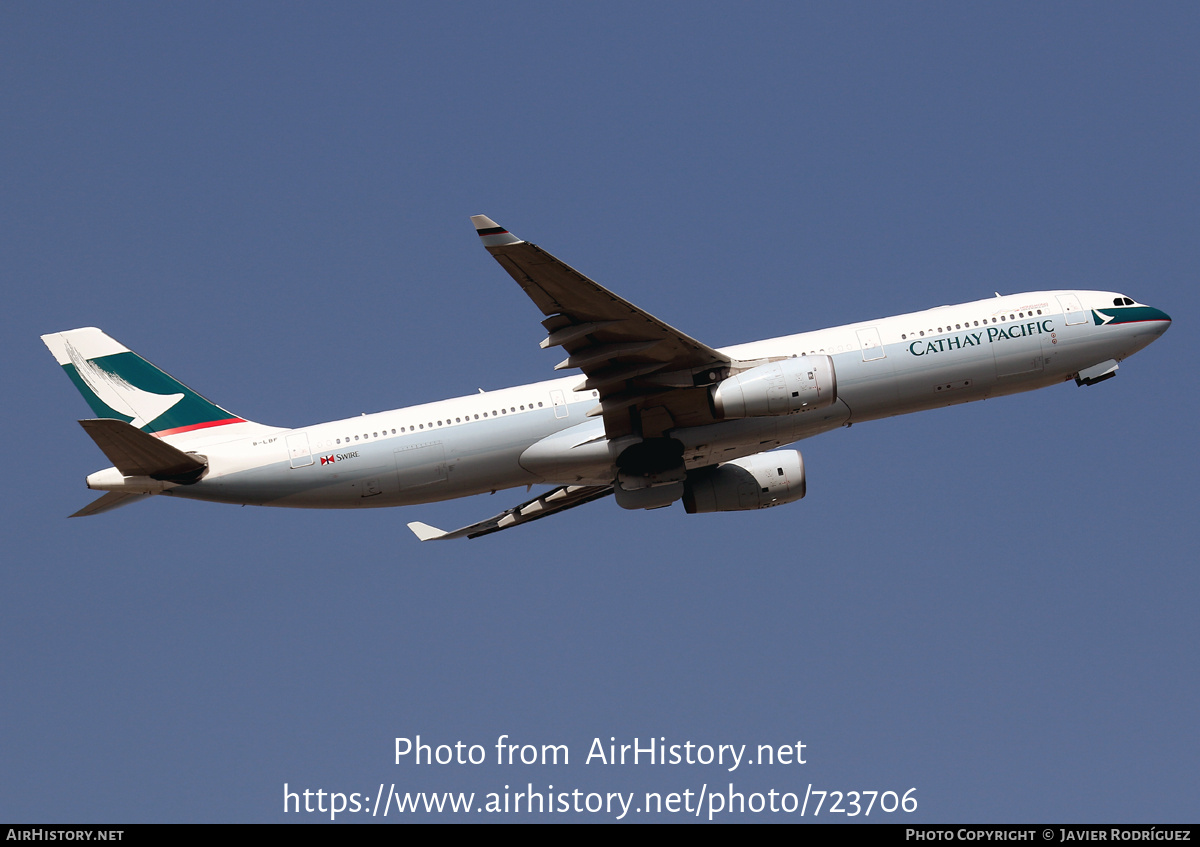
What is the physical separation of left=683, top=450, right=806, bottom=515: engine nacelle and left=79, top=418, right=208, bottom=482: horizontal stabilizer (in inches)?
601

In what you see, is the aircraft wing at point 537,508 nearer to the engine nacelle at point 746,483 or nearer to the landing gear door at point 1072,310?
the engine nacelle at point 746,483

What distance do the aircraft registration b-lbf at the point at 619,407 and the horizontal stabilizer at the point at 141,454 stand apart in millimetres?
47

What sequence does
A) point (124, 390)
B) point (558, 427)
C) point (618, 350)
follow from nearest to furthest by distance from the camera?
point (618, 350), point (558, 427), point (124, 390)

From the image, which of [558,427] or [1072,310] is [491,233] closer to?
[558,427]

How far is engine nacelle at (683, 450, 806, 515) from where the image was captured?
39.2 meters

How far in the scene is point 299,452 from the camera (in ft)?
116

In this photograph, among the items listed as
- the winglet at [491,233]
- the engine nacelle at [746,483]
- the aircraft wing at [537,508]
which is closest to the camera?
the winglet at [491,233]

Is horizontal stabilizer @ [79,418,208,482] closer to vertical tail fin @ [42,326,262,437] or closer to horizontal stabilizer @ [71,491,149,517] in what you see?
horizontal stabilizer @ [71,491,149,517]

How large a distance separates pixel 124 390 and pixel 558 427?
43.9ft

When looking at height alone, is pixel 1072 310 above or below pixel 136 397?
above

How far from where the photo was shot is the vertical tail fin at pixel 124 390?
36719 millimetres

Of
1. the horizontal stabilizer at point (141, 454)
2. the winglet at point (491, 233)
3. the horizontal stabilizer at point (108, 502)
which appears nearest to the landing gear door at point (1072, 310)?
the winglet at point (491, 233)

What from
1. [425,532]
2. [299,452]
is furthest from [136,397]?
[425,532]
